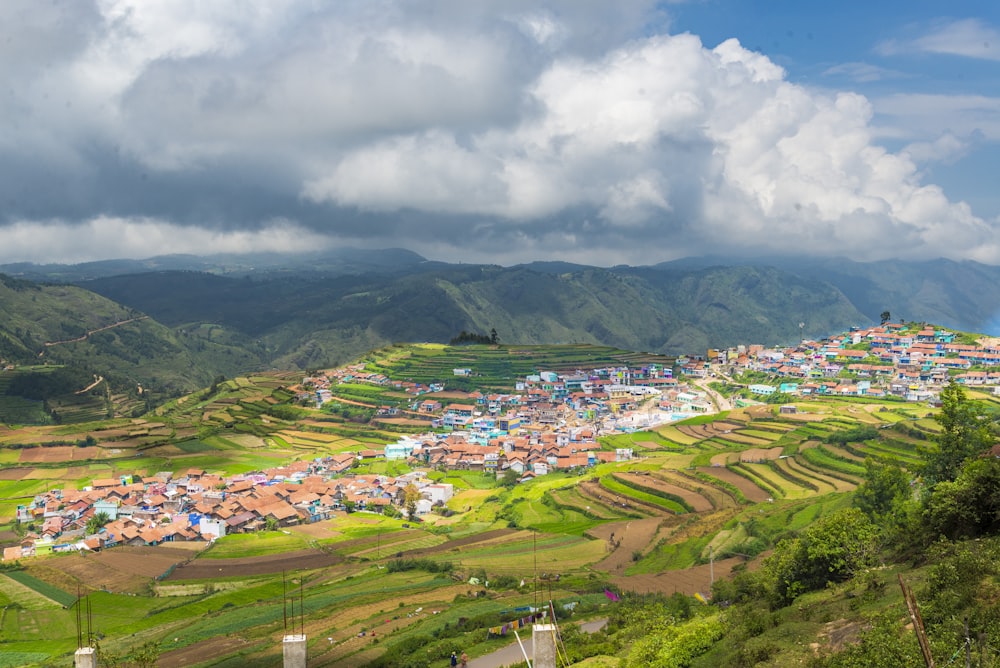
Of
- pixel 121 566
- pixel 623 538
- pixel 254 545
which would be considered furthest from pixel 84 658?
pixel 254 545

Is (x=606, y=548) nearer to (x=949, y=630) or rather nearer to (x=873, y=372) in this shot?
(x=949, y=630)

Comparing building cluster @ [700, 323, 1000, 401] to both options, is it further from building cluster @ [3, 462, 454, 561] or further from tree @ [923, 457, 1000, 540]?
tree @ [923, 457, 1000, 540]

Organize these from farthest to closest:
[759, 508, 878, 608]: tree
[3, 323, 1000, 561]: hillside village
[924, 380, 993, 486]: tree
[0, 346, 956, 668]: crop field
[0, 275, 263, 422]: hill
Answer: [0, 275, 263, 422]: hill < [3, 323, 1000, 561]: hillside village < [0, 346, 956, 668]: crop field < [924, 380, 993, 486]: tree < [759, 508, 878, 608]: tree

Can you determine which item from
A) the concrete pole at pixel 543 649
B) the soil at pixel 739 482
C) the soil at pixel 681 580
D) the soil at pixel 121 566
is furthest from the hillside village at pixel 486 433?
the concrete pole at pixel 543 649

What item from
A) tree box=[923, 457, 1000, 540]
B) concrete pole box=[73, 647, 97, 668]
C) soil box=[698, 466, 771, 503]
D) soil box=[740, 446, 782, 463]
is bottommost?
soil box=[698, 466, 771, 503]

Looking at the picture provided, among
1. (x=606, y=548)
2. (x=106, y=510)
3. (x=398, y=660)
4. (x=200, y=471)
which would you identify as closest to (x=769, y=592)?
(x=398, y=660)

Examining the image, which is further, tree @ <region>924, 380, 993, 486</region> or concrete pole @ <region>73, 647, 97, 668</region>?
tree @ <region>924, 380, 993, 486</region>

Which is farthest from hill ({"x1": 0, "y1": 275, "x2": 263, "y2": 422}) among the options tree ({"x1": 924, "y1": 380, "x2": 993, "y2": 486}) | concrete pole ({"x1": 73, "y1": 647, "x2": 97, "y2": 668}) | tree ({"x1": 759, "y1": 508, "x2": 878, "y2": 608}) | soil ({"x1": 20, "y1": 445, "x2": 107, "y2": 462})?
concrete pole ({"x1": 73, "y1": 647, "x2": 97, "y2": 668})

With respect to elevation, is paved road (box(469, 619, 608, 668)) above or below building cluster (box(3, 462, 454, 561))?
above
